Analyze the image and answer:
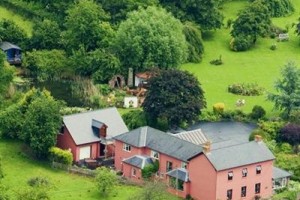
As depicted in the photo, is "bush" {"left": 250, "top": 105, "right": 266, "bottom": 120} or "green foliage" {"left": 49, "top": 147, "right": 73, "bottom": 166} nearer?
"green foliage" {"left": 49, "top": 147, "right": 73, "bottom": 166}

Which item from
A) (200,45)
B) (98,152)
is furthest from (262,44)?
(98,152)

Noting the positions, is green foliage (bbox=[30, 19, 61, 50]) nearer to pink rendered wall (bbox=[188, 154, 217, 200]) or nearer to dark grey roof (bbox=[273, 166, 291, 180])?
dark grey roof (bbox=[273, 166, 291, 180])

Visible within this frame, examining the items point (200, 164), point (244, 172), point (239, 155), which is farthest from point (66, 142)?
point (244, 172)

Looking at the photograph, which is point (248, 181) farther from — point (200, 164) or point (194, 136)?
point (194, 136)

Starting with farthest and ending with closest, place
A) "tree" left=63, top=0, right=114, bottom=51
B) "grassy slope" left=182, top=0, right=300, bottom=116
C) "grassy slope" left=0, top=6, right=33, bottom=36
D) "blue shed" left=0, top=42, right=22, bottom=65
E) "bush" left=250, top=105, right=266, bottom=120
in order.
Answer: "grassy slope" left=0, top=6, right=33, bottom=36 < "blue shed" left=0, top=42, right=22, bottom=65 < "tree" left=63, top=0, right=114, bottom=51 < "grassy slope" left=182, top=0, right=300, bottom=116 < "bush" left=250, top=105, right=266, bottom=120

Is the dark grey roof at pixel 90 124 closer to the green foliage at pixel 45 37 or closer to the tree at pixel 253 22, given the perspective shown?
the green foliage at pixel 45 37

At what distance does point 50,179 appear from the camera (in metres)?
101

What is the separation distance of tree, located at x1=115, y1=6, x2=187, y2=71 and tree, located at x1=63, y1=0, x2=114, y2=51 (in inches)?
99.8

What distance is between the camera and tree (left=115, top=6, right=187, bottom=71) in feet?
427

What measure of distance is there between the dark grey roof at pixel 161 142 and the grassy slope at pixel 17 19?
44.1m

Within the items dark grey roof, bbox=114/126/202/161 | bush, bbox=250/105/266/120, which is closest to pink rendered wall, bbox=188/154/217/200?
dark grey roof, bbox=114/126/202/161

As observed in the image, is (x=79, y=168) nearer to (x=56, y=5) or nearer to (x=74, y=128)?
(x=74, y=128)

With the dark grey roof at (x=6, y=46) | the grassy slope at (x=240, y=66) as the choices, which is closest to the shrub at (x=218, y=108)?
the grassy slope at (x=240, y=66)

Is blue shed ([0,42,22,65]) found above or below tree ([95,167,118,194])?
above
